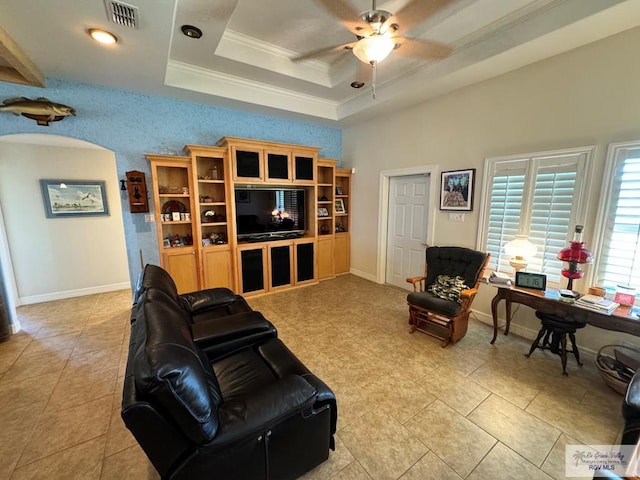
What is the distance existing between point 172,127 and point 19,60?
146 centimetres

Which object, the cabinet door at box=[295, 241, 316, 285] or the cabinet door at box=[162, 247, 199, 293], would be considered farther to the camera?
the cabinet door at box=[295, 241, 316, 285]

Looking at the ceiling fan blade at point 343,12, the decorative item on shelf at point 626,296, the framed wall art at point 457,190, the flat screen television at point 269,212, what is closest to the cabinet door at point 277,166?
the flat screen television at point 269,212

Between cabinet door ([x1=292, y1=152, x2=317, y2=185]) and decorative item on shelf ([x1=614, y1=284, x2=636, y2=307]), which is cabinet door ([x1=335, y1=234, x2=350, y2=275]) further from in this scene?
decorative item on shelf ([x1=614, y1=284, x2=636, y2=307])

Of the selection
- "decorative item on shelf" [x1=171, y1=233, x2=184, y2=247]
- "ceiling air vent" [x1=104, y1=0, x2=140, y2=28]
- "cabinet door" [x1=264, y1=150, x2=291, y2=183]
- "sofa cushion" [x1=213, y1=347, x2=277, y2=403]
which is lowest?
"sofa cushion" [x1=213, y1=347, x2=277, y2=403]

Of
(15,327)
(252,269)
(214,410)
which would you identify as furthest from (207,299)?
(15,327)

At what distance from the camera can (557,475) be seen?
4.90 ft

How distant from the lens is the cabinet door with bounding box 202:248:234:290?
150 inches

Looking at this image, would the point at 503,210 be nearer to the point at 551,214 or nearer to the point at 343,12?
the point at 551,214

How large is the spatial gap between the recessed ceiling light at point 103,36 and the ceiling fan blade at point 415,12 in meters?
2.33

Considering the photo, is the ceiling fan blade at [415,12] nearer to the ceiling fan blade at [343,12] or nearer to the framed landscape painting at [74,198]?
the ceiling fan blade at [343,12]

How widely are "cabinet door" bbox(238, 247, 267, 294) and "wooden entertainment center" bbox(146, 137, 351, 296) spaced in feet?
0.05

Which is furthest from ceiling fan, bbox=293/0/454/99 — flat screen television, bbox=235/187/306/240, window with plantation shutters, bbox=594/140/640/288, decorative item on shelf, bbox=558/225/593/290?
decorative item on shelf, bbox=558/225/593/290

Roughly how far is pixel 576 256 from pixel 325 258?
3.41 m

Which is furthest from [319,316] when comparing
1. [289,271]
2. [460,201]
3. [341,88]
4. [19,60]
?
[19,60]
